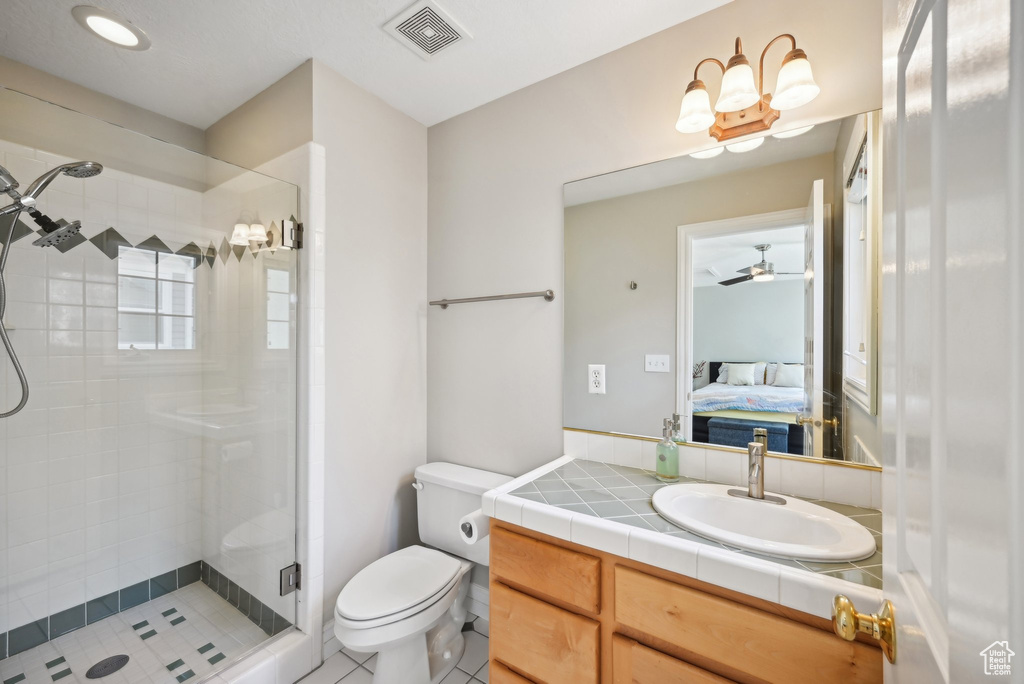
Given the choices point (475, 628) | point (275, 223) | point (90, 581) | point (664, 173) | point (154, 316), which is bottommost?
point (475, 628)

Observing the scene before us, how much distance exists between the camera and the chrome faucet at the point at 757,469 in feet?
4.14

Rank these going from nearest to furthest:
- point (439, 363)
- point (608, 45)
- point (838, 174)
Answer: point (838, 174)
point (608, 45)
point (439, 363)

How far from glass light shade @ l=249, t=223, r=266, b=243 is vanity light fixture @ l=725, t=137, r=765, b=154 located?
1773mm

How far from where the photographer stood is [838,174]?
129 cm

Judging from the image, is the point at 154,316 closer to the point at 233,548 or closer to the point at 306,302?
the point at 306,302

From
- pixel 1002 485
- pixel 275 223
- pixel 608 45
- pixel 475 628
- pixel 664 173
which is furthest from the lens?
pixel 475 628

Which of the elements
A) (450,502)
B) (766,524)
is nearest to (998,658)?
(766,524)

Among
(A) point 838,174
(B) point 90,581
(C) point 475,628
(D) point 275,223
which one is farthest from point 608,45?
(B) point 90,581

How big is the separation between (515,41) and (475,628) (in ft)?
8.00

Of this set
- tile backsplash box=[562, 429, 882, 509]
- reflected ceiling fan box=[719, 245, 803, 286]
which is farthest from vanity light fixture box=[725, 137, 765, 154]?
tile backsplash box=[562, 429, 882, 509]

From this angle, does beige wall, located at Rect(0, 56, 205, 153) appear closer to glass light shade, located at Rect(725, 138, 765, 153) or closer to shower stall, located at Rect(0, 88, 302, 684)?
shower stall, located at Rect(0, 88, 302, 684)

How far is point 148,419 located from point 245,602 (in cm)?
87

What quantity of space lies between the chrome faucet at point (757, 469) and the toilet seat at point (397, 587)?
3.60 feet

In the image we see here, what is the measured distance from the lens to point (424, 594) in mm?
1538
